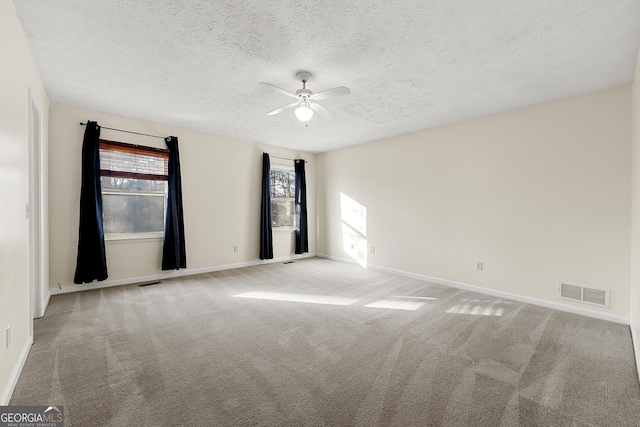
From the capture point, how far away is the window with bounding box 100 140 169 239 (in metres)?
4.11

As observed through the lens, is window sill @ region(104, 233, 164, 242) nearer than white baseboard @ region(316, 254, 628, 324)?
No

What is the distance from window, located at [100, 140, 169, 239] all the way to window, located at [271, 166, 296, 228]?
7.27 feet

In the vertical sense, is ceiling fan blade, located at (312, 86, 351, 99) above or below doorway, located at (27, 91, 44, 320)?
above

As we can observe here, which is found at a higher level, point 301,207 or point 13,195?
point 13,195

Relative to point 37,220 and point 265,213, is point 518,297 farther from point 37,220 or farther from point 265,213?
point 37,220

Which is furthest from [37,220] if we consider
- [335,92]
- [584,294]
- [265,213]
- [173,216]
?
[584,294]

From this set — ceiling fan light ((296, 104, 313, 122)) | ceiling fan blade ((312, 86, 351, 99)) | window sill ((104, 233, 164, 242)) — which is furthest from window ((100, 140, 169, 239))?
ceiling fan blade ((312, 86, 351, 99))

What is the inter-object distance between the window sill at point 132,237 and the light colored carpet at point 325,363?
0.90 meters

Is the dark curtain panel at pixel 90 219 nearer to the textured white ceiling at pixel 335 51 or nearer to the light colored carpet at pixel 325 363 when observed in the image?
the light colored carpet at pixel 325 363

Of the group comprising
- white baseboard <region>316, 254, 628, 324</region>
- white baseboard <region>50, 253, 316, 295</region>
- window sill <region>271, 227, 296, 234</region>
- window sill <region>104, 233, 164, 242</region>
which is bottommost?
white baseboard <region>316, 254, 628, 324</region>

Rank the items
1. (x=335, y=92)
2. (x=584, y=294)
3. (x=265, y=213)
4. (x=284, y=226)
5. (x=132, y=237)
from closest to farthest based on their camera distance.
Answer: (x=335, y=92) → (x=584, y=294) → (x=132, y=237) → (x=265, y=213) → (x=284, y=226)

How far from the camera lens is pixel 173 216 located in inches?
177

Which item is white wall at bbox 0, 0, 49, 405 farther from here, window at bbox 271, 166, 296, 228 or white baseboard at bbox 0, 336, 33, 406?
window at bbox 271, 166, 296, 228

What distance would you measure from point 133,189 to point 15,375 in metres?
3.07
